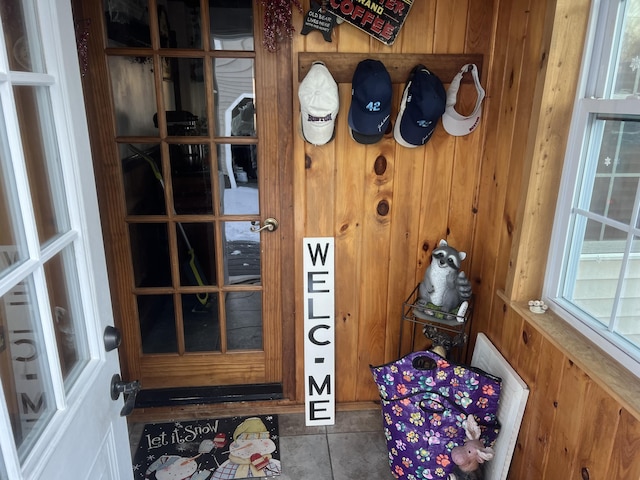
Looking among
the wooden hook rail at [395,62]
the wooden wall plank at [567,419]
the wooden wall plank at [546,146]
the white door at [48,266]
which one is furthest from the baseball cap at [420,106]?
the white door at [48,266]

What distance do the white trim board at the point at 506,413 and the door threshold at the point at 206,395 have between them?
1.08 meters

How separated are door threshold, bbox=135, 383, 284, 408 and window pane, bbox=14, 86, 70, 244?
1617mm

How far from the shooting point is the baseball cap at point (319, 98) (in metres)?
1.85

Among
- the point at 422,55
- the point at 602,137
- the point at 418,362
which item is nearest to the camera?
the point at 602,137

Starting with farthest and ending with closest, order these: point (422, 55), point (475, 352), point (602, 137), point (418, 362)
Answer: point (475, 352) < point (422, 55) < point (418, 362) < point (602, 137)

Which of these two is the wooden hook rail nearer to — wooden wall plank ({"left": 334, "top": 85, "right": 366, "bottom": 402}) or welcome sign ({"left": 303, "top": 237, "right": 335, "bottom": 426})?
wooden wall plank ({"left": 334, "top": 85, "right": 366, "bottom": 402})

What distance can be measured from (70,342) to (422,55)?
1.70 metres

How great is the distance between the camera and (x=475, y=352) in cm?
215

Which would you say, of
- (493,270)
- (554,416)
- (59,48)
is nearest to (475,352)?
(493,270)

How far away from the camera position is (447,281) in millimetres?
2031

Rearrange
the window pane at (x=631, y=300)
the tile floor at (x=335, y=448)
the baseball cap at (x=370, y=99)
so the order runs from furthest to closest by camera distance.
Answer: the tile floor at (x=335, y=448), the baseball cap at (x=370, y=99), the window pane at (x=631, y=300)

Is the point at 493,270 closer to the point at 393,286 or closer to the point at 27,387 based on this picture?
the point at 393,286

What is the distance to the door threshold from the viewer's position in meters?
2.41

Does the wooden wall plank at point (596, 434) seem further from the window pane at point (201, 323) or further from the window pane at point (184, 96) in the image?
the window pane at point (184, 96)
